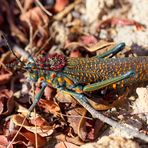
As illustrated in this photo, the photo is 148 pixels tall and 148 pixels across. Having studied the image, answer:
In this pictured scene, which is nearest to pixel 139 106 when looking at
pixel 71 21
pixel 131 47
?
pixel 131 47

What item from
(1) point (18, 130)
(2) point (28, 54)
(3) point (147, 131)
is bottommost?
(3) point (147, 131)

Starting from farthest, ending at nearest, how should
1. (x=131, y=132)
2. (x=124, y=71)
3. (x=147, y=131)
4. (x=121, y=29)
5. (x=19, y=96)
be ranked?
(x=121, y=29) → (x=19, y=96) → (x=124, y=71) → (x=147, y=131) → (x=131, y=132)

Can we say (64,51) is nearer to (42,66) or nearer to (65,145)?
(42,66)

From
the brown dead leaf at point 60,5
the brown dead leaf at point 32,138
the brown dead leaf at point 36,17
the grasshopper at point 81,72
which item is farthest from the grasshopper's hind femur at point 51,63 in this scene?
the brown dead leaf at point 60,5

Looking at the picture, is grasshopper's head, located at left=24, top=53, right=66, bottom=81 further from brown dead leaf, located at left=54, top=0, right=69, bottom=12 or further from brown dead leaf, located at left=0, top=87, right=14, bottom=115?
brown dead leaf, located at left=54, top=0, right=69, bottom=12

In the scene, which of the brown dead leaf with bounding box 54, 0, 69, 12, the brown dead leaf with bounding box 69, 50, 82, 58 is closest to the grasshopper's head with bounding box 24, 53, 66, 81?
the brown dead leaf with bounding box 69, 50, 82, 58

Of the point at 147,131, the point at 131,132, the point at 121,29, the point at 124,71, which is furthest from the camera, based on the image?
the point at 121,29

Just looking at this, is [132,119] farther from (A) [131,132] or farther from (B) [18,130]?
(B) [18,130]

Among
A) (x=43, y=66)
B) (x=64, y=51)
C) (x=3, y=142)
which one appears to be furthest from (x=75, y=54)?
(x=3, y=142)
